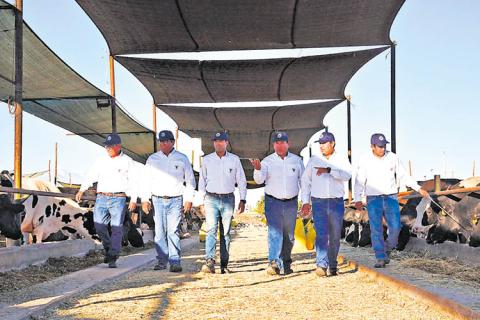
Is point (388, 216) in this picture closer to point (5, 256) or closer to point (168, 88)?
point (5, 256)

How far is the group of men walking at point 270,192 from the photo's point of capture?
6840 mm

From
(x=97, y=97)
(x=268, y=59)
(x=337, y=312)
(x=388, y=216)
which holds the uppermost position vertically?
(x=268, y=59)

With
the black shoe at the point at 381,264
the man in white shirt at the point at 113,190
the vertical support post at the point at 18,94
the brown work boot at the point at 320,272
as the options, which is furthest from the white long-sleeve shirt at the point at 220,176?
the vertical support post at the point at 18,94

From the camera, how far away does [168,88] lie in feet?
45.0

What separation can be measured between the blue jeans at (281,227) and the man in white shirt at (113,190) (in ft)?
5.85

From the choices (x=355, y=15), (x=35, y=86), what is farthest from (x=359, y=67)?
(x=35, y=86)

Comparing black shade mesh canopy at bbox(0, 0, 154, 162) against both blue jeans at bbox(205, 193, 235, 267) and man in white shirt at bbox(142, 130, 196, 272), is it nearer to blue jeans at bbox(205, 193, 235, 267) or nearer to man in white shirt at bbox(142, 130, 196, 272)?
man in white shirt at bbox(142, 130, 196, 272)

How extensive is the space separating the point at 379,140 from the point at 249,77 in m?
6.01

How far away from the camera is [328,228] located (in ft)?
22.5

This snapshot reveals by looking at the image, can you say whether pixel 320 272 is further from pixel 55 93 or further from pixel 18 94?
pixel 55 93

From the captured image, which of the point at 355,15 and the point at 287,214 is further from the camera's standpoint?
the point at 355,15

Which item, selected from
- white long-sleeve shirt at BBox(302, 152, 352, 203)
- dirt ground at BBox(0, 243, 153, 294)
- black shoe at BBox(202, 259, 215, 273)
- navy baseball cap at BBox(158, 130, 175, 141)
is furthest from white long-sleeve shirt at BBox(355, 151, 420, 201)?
dirt ground at BBox(0, 243, 153, 294)

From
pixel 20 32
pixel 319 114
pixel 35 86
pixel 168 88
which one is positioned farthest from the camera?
pixel 319 114

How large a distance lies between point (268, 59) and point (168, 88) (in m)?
2.84
